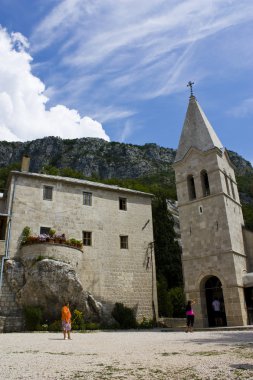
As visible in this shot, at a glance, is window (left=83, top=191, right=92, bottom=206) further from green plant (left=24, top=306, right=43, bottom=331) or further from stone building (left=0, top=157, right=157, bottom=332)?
green plant (left=24, top=306, right=43, bottom=331)

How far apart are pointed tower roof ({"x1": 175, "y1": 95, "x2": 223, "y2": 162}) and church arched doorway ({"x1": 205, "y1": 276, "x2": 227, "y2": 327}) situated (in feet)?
29.7

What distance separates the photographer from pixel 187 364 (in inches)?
264

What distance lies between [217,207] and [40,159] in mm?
73960

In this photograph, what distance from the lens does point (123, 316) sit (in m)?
25.6

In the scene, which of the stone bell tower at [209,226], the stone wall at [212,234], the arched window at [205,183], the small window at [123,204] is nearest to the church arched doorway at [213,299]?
the stone bell tower at [209,226]

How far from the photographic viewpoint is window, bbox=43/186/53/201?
27.0 meters

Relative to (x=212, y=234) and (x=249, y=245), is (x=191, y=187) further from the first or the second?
(x=249, y=245)

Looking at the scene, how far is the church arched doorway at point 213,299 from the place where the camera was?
68.6 ft

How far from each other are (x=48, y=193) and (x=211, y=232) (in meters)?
13.1

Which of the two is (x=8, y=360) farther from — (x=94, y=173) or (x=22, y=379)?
(x=94, y=173)

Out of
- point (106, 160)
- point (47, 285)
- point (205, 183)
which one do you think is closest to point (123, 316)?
point (47, 285)

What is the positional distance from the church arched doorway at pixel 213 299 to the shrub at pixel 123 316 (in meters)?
7.01

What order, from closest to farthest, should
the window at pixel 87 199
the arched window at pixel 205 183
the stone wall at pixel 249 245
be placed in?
the stone wall at pixel 249 245
the arched window at pixel 205 183
the window at pixel 87 199

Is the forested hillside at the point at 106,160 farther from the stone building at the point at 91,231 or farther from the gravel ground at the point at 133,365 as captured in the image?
the gravel ground at the point at 133,365
